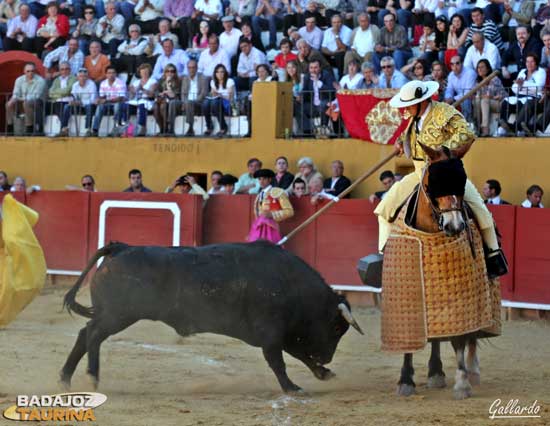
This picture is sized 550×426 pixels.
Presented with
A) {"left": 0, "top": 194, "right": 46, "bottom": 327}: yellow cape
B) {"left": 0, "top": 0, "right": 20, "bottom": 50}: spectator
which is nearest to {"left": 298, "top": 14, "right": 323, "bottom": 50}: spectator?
{"left": 0, "top": 0, "right": 20, "bottom": 50}: spectator

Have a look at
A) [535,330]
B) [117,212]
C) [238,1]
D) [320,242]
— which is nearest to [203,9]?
[238,1]

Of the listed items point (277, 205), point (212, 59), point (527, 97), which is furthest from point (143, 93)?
point (527, 97)

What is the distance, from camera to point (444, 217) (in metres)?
5.63

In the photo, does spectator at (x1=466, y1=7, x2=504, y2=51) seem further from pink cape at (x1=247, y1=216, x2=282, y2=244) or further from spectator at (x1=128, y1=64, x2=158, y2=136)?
spectator at (x1=128, y1=64, x2=158, y2=136)

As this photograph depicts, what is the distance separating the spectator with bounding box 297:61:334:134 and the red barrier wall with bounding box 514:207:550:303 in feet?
9.31

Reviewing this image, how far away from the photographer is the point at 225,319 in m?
6.45

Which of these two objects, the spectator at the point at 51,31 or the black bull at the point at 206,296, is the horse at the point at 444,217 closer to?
the black bull at the point at 206,296

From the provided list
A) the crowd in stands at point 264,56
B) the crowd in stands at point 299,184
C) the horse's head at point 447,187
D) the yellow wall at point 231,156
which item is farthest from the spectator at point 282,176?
the horse's head at point 447,187

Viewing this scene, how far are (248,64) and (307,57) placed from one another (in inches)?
33.7

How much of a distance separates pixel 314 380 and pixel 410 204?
Answer: 4.48ft

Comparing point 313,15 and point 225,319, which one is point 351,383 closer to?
point 225,319

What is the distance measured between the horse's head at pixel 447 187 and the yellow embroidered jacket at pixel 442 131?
0.38 metres

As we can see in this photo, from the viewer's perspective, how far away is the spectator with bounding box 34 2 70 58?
1491cm

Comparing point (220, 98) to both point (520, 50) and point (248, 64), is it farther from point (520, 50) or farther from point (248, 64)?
point (520, 50)
